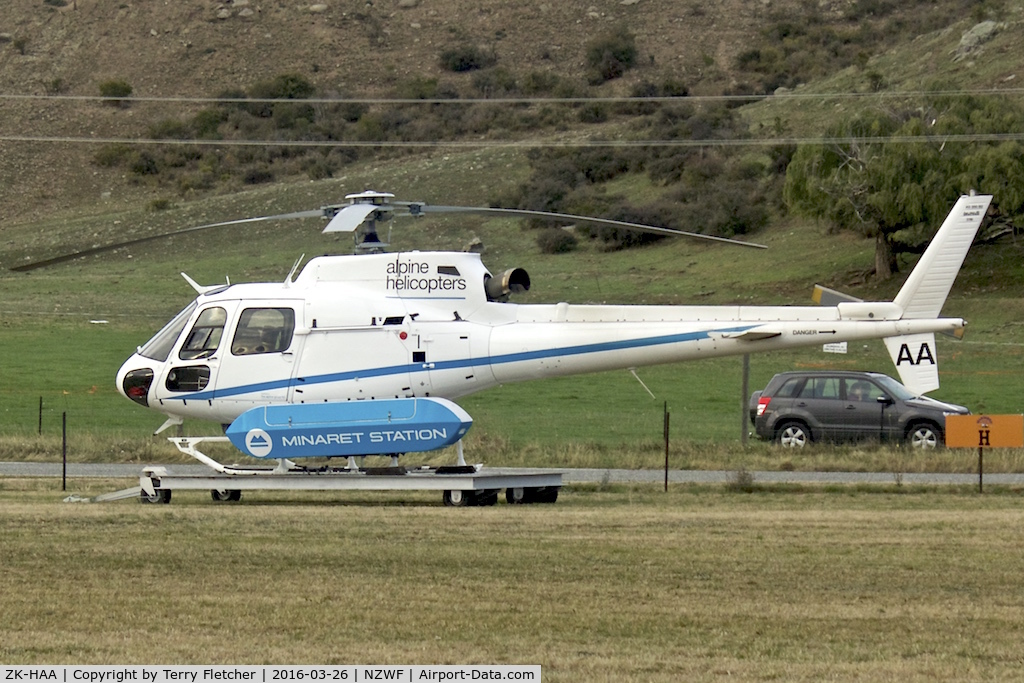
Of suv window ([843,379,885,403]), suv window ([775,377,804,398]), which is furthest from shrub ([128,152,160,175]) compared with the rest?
suv window ([843,379,885,403])

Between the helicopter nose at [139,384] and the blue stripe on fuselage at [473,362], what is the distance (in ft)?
3.52

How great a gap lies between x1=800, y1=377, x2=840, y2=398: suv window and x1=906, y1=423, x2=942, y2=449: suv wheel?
5.02ft

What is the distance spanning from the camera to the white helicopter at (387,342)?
16.5m

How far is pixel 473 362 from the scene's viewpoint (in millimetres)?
17250

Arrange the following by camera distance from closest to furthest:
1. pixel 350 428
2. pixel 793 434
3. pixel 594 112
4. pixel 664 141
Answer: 1. pixel 350 428
2. pixel 793 434
3. pixel 664 141
4. pixel 594 112

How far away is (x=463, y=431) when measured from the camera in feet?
54.2

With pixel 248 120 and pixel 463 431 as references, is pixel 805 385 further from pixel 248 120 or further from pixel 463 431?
pixel 248 120

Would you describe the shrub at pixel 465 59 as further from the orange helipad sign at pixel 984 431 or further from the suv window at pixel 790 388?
the orange helipad sign at pixel 984 431

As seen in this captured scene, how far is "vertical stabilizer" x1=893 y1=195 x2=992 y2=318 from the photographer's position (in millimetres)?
15227

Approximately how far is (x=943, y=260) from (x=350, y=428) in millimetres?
6809

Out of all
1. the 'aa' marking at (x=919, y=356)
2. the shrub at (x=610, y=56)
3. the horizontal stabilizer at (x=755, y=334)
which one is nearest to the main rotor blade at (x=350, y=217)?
the horizontal stabilizer at (x=755, y=334)

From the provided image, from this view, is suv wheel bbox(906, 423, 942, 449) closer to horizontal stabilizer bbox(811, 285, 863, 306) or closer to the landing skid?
horizontal stabilizer bbox(811, 285, 863, 306)

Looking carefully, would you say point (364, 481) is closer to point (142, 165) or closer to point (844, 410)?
point (844, 410)

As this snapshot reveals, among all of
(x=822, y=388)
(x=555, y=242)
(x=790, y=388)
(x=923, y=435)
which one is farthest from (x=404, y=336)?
(x=555, y=242)
